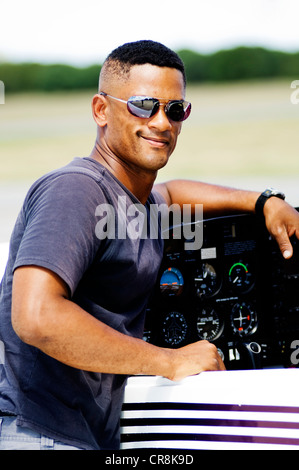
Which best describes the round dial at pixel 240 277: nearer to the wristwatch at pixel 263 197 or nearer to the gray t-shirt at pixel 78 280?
the wristwatch at pixel 263 197

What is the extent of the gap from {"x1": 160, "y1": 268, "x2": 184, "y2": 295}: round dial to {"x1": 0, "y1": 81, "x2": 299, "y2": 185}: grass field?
17.6m

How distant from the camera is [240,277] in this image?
355cm

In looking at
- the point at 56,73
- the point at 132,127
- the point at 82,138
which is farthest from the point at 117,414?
the point at 56,73

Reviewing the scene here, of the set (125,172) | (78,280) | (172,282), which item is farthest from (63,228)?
(172,282)

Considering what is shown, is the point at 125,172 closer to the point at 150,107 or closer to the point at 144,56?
the point at 150,107

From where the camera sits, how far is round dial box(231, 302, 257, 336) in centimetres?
354

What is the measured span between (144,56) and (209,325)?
1.39 meters

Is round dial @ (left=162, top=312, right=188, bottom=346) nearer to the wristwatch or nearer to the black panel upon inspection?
the black panel

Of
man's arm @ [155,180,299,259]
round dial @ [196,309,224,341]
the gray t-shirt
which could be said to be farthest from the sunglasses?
round dial @ [196,309,224,341]

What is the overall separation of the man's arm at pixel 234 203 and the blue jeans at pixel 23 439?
4.49 feet

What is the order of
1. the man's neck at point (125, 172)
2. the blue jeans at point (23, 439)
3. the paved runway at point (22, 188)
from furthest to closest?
the paved runway at point (22, 188) < the man's neck at point (125, 172) < the blue jeans at point (23, 439)

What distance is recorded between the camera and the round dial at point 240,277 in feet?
11.6

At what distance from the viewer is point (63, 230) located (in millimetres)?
2227

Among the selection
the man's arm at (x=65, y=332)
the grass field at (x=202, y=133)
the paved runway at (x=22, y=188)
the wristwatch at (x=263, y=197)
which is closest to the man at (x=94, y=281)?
the man's arm at (x=65, y=332)
